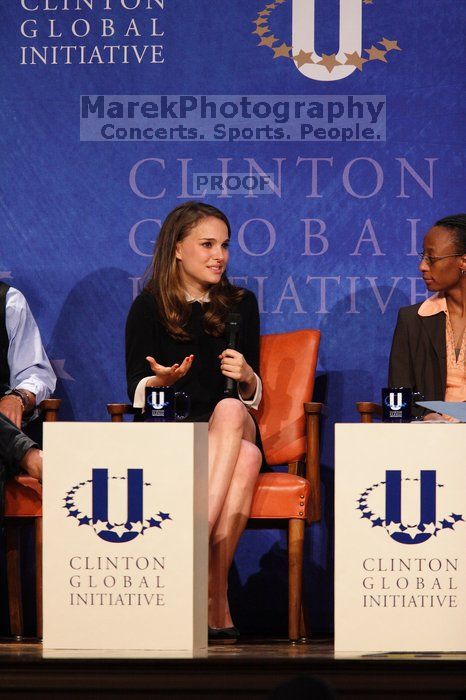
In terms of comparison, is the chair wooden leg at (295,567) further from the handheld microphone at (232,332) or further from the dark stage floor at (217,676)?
the dark stage floor at (217,676)

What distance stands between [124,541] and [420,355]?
161 cm

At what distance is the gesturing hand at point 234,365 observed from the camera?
361 cm

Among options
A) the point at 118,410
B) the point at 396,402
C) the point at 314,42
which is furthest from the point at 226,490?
the point at 314,42

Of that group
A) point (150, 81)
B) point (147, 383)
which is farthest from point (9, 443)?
point (150, 81)

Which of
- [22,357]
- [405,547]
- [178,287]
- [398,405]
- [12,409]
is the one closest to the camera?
[405,547]

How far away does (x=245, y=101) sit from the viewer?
14.9ft

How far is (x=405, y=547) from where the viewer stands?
2838 millimetres

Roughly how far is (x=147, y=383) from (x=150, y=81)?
1.44 meters

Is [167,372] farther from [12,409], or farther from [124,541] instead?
[124,541]

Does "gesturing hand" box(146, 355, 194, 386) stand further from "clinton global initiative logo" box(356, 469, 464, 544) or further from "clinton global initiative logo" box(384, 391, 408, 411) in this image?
"clinton global initiative logo" box(356, 469, 464, 544)

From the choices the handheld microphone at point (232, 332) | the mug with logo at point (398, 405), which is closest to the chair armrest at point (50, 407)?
the handheld microphone at point (232, 332)

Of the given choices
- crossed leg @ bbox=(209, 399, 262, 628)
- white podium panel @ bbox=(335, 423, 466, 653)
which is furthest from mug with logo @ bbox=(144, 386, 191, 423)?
white podium panel @ bbox=(335, 423, 466, 653)

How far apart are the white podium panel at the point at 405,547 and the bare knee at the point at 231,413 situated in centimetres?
75

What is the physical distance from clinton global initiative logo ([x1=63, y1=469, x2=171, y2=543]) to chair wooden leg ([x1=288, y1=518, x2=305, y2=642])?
89 centimetres
